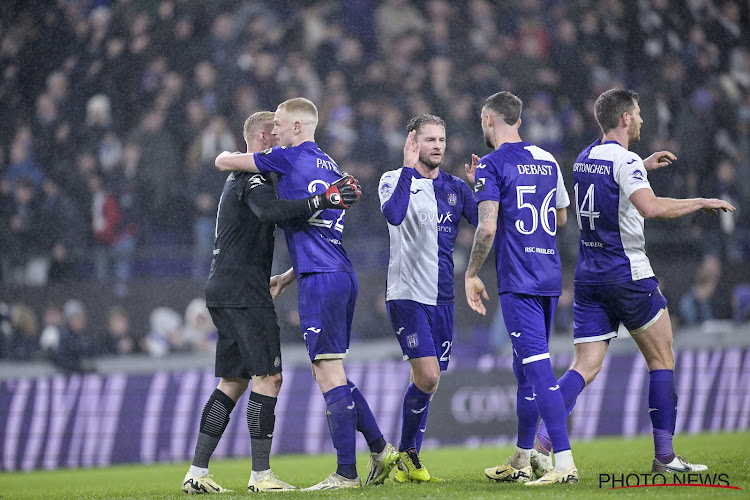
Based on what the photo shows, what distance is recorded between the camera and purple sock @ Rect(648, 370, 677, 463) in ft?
17.9

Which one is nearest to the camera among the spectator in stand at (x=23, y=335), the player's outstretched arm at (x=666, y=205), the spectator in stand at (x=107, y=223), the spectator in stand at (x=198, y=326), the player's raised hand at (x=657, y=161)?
the player's outstretched arm at (x=666, y=205)

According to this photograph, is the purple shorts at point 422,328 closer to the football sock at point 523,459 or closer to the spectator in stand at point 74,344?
the football sock at point 523,459

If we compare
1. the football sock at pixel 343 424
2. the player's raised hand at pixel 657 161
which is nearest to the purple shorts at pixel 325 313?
the football sock at pixel 343 424

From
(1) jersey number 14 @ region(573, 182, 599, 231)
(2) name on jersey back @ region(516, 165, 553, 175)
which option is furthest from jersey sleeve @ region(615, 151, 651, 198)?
(2) name on jersey back @ region(516, 165, 553, 175)

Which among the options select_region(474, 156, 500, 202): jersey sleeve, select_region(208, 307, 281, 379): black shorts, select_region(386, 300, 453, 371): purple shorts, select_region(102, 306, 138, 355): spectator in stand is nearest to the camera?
select_region(474, 156, 500, 202): jersey sleeve

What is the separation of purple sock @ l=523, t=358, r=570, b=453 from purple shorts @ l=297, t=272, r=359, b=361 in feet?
3.57

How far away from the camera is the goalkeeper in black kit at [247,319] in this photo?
536cm

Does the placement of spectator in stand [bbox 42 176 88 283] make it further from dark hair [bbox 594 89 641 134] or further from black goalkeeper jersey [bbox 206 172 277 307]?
dark hair [bbox 594 89 641 134]

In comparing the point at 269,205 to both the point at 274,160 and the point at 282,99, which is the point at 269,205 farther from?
the point at 282,99

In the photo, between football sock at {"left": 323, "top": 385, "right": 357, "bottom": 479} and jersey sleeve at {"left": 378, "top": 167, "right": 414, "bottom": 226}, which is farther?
jersey sleeve at {"left": 378, "top": 167, "right": 414, "bottom": 226}

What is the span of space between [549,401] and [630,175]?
1403mm

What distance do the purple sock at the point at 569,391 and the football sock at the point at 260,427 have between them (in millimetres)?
1619

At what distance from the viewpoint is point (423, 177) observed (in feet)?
19.7

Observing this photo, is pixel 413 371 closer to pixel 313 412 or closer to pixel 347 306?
pixel 347 306
